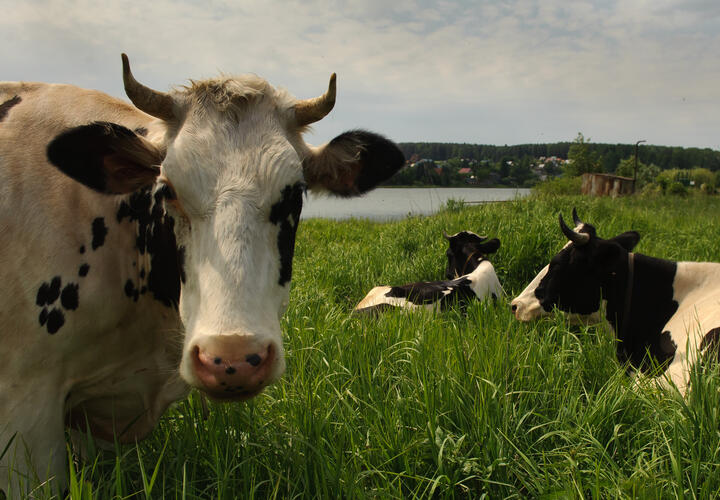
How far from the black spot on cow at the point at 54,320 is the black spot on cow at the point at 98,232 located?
1.01 feet

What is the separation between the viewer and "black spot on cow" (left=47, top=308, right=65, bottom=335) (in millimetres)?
2029

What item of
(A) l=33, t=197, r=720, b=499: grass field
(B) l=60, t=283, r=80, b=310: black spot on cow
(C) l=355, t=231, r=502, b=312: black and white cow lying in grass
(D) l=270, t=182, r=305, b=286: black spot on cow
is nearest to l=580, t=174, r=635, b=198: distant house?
(C) l=355, t=231, r=502, b=312: black and white cow lying in grass

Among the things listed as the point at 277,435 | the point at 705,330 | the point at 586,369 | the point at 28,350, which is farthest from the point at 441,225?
the point at 28,350

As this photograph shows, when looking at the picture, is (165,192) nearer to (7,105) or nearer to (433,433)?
A: (7,105)

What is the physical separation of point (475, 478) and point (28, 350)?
189 cm

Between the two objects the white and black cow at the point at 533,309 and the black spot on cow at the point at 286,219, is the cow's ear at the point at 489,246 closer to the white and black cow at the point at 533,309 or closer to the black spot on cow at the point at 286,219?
the white and black cow at the point at 533,309

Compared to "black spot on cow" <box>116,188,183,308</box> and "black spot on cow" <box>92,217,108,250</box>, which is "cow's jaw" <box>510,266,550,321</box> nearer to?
"black spot on cow" <box>116,188,183,308</box>

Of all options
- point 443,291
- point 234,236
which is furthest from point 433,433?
point 443,291

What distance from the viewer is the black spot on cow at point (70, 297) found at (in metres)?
2.06

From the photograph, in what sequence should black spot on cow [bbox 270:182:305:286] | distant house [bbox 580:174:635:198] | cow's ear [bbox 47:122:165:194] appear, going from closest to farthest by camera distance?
black spot on cow [bbox 270:182:305:286] → cow's ear [bbox 47:122:165:194] → distant house [bbox 580:174:635:198]

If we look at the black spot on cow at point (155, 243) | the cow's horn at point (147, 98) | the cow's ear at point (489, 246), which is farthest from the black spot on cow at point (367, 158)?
the cow's ear at point (489, 246)

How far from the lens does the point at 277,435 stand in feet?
7.89

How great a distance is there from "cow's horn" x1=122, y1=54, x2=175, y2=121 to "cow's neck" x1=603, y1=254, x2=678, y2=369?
411 cm

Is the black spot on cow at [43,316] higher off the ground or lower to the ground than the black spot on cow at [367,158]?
lower
